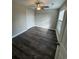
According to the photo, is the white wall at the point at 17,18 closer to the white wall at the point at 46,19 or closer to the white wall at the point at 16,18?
the white wall at the point at 16,18

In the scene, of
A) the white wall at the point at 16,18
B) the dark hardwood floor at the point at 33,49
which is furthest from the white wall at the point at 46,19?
the dark hardwood floor at the point at 33,49

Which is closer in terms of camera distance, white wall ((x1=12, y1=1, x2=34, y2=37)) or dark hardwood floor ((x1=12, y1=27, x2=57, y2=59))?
dark hardwood floor ((x1=12, y1=27, x2=57, y2=59))

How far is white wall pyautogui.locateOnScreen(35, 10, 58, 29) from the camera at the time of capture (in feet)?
36.3

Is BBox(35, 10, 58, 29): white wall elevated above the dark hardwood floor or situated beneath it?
elevated above

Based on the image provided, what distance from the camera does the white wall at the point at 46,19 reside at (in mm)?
11075

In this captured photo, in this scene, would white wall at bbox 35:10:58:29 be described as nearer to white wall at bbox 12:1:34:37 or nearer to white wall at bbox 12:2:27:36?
white wall at bbox 12:1:34:37

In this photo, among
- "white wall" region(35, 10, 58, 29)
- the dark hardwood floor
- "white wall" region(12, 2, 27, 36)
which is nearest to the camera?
the dark hardwood floor

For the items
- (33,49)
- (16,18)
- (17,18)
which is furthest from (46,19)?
Answer: (33,49)

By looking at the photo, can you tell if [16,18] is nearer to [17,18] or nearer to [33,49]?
[17,18]

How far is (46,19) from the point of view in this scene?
459 inches

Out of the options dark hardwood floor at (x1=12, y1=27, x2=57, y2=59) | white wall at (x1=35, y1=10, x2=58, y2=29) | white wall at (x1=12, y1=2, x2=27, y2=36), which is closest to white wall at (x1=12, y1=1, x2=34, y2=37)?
white wall at (x1=12, y1=2, x2=27, y2=36)

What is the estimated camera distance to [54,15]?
434 inches
